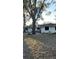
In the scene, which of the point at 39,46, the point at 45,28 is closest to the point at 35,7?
the point at 45,28

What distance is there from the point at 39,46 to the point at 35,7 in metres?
0.31

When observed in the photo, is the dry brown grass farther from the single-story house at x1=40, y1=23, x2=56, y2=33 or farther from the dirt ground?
the single-story house at x1=40, y1=23, x2=56, y2=33

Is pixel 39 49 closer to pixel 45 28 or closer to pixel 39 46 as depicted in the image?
pixel 39 46

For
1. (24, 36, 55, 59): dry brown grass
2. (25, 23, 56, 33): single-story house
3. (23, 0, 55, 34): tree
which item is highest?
(23, 0, 55, 34): tree

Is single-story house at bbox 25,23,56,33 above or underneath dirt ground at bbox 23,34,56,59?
above

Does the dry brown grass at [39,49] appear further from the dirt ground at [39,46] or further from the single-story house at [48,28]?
the single-story house at [48,28]

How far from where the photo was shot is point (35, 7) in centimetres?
152

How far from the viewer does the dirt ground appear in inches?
57.4

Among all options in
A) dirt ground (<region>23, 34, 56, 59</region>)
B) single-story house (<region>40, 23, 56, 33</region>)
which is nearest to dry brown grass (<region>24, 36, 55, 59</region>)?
dirt ground (<region>23, 34, 56, 59</region>)

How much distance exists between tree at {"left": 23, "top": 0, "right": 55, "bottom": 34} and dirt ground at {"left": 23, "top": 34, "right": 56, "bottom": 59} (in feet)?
0.23

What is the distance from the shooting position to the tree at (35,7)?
1.51 m

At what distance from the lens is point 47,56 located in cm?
145

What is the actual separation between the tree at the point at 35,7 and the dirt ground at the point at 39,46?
71 millimetres
